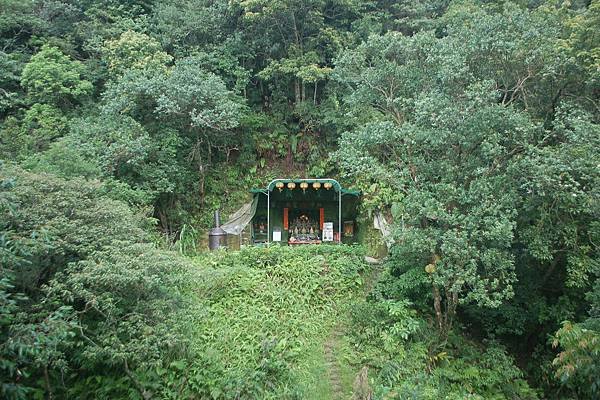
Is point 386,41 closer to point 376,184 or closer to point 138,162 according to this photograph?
point 376,184

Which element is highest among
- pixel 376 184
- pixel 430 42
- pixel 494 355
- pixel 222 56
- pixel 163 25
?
pixel 163 25

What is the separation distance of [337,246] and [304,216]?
3.69 meters

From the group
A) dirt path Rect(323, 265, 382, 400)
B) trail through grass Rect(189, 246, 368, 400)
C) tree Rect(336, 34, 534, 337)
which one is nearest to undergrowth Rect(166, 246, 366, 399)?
trail through grass Rect(189, 246, 368, 400)

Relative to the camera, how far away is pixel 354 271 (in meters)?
11.3

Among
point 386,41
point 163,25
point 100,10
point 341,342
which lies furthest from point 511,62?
point 100,10

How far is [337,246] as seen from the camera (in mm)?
11891

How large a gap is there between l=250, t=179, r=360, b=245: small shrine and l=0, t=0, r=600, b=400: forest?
3.03 feet

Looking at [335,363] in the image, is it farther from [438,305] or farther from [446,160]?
[446,160]

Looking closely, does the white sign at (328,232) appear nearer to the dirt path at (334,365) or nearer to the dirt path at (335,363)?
the dirt path at (335,363)

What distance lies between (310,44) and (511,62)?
28.1ft

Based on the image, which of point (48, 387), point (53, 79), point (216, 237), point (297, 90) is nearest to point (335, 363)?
point (48, 387)

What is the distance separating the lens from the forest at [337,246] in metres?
6.05

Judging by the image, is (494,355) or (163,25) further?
(163,25)

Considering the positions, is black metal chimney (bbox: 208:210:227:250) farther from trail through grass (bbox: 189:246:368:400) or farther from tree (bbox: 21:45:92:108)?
tree (bbox: 21:45:92:108)
